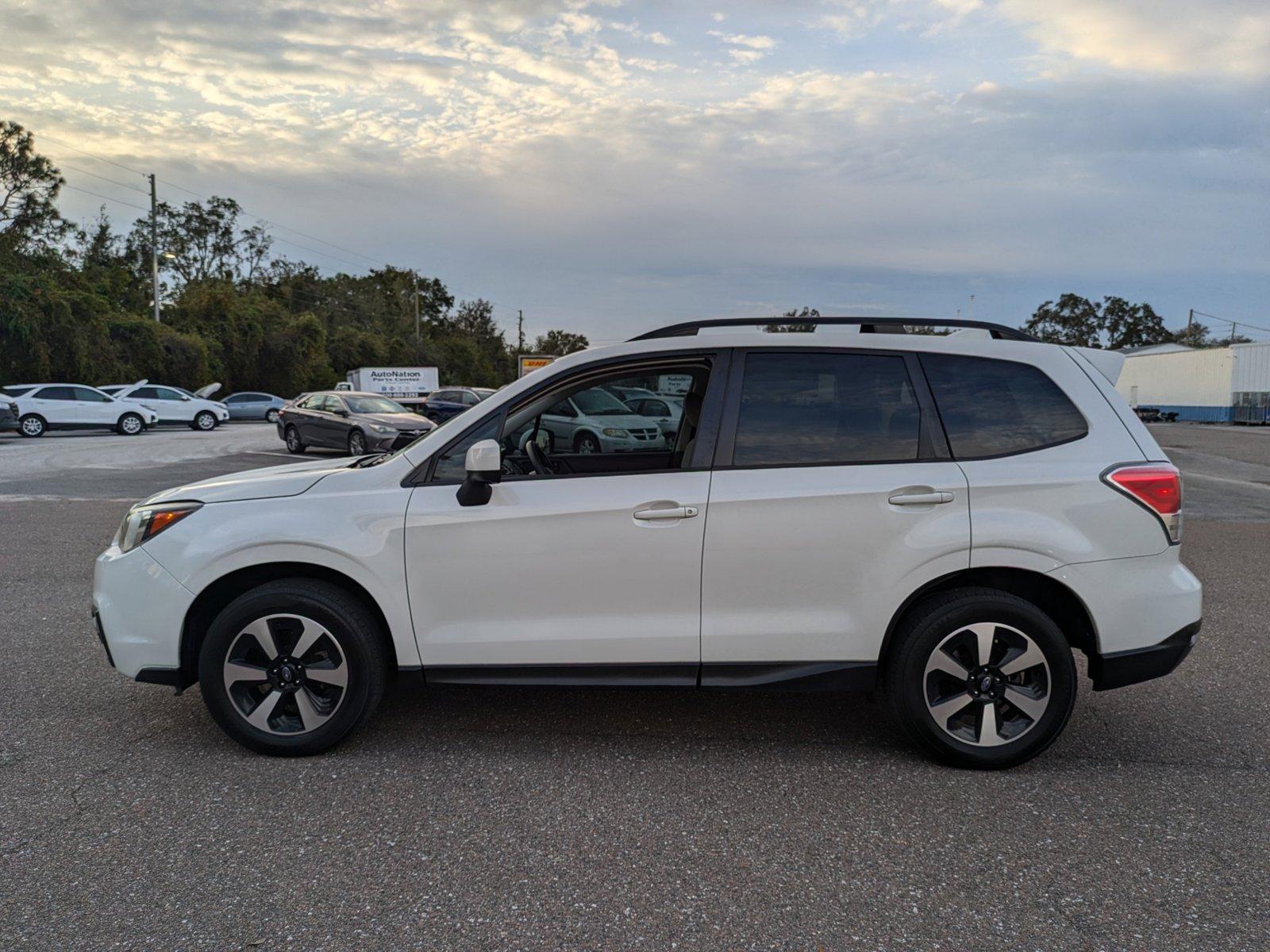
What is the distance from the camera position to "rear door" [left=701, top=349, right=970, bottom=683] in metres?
3.70

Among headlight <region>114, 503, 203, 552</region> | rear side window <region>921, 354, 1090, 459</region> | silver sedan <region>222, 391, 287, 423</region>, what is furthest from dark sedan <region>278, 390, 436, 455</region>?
silver sedan <region>222, 391, 287, 423</region>

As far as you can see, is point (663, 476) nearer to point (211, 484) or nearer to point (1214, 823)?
point (211, 484)

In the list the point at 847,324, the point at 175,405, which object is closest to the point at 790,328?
the point at 847,324

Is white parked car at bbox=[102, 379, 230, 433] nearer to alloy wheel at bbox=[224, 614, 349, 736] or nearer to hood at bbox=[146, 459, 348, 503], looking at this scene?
hood at bbox=[146, 459, 348, 503]

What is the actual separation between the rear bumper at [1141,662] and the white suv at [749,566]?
0.01 m

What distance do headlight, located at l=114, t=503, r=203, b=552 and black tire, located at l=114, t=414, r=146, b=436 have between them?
28.6m

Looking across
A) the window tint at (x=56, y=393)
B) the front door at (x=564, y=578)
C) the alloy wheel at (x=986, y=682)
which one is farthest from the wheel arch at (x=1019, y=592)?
the window tint at (x=56, y=393)

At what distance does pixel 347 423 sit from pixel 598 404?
16.7m

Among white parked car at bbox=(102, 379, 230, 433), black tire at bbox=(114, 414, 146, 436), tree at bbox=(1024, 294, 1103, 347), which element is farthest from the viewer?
tree at bbox=(1024, 294, 1103, 347)

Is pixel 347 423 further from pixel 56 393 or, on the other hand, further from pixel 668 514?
pixel 668 514

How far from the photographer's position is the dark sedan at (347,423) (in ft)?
65.1

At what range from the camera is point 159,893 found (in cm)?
285

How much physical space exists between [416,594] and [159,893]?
135cm

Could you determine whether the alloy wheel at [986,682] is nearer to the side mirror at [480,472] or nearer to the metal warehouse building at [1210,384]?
the side mirror at [480,472]
